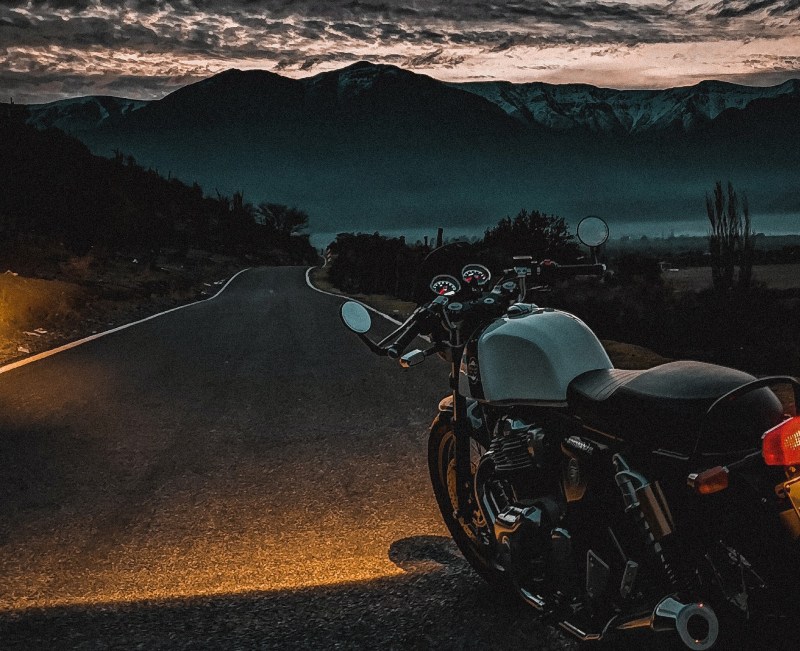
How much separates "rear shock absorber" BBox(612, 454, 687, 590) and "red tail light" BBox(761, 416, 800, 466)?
1.36 feet

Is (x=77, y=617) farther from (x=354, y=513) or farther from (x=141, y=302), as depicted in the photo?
(x=141, y=302)

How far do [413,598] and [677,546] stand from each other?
1686 mm

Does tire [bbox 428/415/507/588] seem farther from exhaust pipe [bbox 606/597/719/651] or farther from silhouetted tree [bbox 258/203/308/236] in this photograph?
silhouetted tree [bbox 258/203/308/236]

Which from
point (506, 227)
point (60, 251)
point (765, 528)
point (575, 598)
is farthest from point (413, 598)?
point (506, 227)

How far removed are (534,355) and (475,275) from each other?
0.75m

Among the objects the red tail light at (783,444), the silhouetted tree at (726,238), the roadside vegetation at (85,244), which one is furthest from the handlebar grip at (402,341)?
the silhouetted tree at (726,238)

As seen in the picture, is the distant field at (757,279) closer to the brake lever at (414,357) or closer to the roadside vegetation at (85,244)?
the roadside vegetation at (85,244)

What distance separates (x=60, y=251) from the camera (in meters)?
38.1

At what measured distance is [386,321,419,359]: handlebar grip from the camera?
3.84m

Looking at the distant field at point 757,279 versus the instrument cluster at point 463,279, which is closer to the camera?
the instrument cluster at point 463,279

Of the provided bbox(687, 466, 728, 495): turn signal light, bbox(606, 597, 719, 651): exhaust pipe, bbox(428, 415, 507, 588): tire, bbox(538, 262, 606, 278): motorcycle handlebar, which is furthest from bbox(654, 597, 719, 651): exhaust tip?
bbox(538, 262, 606, 278): motorcycle handlebar

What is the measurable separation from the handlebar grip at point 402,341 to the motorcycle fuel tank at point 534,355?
395 millimetres

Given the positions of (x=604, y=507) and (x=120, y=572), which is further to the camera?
(x=120, y=572)

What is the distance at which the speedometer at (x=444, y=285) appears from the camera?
3.89 meters
